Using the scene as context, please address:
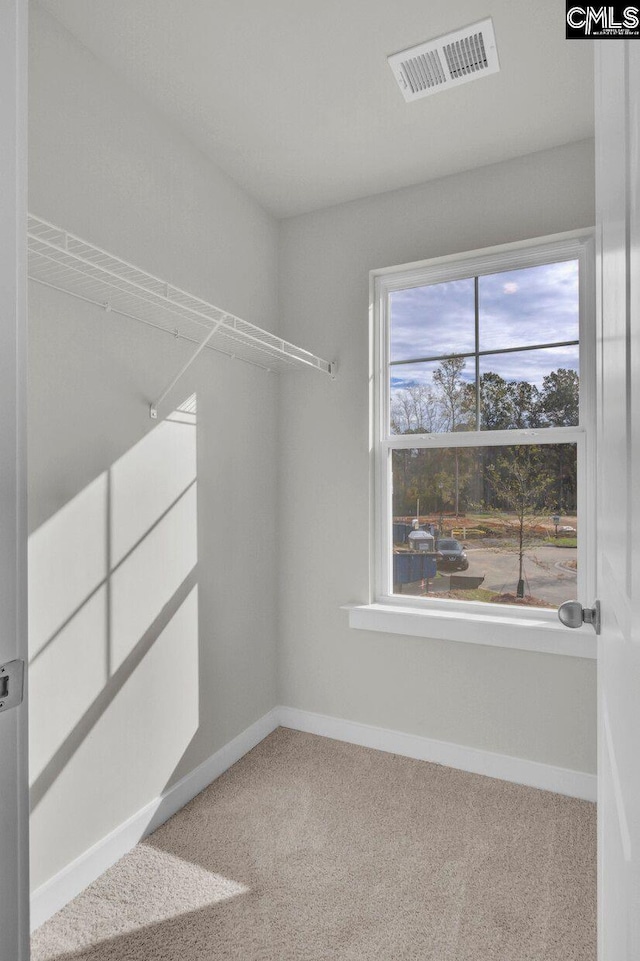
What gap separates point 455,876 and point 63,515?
1.62 m

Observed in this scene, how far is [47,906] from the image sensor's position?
1524 millimetres

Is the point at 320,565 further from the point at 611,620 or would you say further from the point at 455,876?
the point at 611,620

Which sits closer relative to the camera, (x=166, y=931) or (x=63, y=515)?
(x=166, y=931)

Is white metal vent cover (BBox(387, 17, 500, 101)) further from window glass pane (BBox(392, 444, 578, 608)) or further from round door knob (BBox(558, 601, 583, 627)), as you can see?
round door knob (BBox(558, 601, 583, 627))

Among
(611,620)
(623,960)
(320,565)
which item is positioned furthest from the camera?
(320,565)

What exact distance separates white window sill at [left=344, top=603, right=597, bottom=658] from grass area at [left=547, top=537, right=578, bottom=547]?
0.30 meters

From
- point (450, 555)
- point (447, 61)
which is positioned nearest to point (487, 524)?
point (450, 555)

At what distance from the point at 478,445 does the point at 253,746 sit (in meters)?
1.69

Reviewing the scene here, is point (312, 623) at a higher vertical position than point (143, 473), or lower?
lower

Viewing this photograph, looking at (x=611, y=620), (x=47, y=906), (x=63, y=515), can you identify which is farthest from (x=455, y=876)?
(x=63, y=515)

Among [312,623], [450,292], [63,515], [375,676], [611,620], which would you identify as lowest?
[375,676]

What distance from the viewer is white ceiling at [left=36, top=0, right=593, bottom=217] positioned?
5.14 feet

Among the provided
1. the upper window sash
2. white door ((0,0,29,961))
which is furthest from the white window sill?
white door ((0,0,29,961))

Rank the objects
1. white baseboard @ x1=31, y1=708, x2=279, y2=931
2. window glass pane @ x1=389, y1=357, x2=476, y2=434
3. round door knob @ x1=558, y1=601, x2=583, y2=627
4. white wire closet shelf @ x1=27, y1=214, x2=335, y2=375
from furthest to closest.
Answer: window glass pane @ x1=389, y1=357, x2=476, y2=434
white baseboard @ x1=31, y1=708, x2=279, y2=931
white wire closet shelf @ x1=27, y1=214, x2=335, y2=375
round door knob @ x1=558, y1=601, x2=583, y2=627
